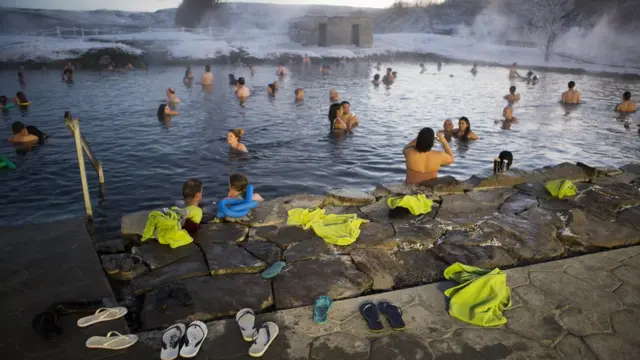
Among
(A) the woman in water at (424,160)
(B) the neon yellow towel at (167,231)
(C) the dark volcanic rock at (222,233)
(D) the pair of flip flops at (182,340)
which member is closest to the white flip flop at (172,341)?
(D) the pair of flip flops at (182,340)

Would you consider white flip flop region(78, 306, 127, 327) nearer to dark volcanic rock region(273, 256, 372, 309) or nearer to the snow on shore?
dark volcanic rock region(273, 256, 372, 309)

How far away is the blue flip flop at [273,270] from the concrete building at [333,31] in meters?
41.0

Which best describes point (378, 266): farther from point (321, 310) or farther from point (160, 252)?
point (160, 252)

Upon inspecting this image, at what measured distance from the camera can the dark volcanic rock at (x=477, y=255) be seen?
454 cm

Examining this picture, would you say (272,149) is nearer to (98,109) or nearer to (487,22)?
(98,109)

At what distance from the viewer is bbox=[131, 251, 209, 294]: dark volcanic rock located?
4.12 m

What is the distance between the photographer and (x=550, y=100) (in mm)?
19469

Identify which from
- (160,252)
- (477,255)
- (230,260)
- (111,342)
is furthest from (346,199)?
(111,342)

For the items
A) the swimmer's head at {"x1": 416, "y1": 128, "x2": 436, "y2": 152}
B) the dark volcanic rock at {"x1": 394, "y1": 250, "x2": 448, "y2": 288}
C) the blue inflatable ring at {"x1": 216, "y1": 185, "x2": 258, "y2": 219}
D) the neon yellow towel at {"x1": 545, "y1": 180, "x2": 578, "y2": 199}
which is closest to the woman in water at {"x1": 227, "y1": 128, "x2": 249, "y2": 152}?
the blue inflatable ring at {"x1": 216, "y1": 185, "x2": 258, "y2": 219}

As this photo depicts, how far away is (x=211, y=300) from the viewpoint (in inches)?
151

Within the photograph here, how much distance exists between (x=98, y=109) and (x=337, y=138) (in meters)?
9.72

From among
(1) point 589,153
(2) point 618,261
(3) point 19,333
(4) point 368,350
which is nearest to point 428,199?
(2) point 618,261

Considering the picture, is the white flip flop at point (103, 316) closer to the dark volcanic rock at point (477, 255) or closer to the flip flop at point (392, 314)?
the flip flop at point (392, 314)

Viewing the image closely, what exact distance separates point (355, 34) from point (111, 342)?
4536cm
